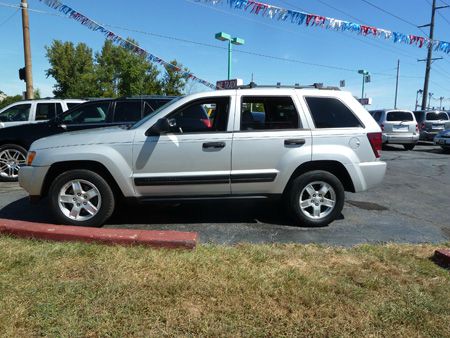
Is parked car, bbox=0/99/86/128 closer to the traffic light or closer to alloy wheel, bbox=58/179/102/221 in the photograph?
alloy wheel, bbox=58/179/102/221

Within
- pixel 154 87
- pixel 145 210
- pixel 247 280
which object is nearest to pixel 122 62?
pixel 154 87

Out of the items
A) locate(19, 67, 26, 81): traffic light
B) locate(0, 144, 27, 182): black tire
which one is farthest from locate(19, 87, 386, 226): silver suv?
locate(19, 67, 26, 81): traffic light

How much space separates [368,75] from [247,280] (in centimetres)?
3932

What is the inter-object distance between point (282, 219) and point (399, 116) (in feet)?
45.5

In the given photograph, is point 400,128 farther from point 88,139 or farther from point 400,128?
point 88,139

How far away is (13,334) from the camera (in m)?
2.80

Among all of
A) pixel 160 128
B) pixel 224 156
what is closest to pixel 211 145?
pixel 224 156

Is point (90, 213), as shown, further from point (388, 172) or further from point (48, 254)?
point (388, 172)

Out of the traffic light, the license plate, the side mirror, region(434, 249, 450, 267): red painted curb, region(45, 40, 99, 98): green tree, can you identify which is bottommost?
region(434, 249, 450, 267): red painted curb

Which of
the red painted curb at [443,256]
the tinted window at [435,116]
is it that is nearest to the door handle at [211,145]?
the red painted curb at [443,256]

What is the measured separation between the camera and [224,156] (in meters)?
5.24

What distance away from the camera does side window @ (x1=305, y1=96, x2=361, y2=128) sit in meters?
5.50

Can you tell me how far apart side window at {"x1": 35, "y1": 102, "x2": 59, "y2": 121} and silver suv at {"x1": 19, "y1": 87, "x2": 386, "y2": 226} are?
537cm

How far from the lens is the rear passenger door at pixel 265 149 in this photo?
5273mm
